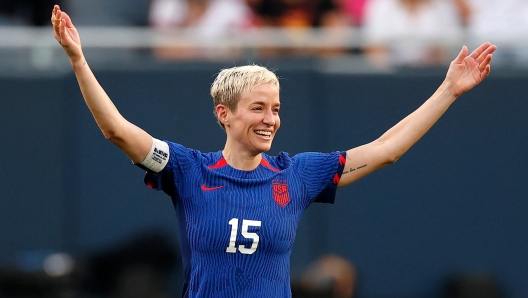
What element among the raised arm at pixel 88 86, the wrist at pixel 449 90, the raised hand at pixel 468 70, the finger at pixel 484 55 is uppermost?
the finger at pixel 484 55

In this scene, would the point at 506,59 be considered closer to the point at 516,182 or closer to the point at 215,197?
the point at 516,182

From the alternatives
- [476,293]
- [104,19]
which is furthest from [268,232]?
[104,19]

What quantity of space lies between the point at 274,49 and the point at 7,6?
305 cm

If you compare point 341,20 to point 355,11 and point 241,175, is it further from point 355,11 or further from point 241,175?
point 241,175

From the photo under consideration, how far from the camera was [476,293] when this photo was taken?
9055 mm

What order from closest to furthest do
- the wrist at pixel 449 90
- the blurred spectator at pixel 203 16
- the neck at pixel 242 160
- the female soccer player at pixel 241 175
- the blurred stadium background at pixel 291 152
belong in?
the female soccer player at pixel 241 175, the neck at pixel 242 160, the wrist at pixel 449 90, the blurred stadium background at pixel 291 152, the blurred spectator at pixel 203 16

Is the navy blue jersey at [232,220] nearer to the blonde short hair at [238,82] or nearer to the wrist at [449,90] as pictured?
the blonde short hair at [238,82]

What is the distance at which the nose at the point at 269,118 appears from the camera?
472 centimetres

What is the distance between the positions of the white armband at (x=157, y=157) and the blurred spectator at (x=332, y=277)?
14.0 feet

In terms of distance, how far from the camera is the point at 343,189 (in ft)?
29.4

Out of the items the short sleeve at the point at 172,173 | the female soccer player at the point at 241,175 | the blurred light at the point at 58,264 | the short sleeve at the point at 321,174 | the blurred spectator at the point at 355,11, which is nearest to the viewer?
the female soccer player at the point at 241,175

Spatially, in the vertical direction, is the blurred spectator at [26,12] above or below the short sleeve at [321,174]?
above

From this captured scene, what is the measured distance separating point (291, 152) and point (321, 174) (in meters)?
3.98

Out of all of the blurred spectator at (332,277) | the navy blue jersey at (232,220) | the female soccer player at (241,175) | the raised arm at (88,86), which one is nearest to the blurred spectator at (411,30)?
the blurred spectator at (332,277)
